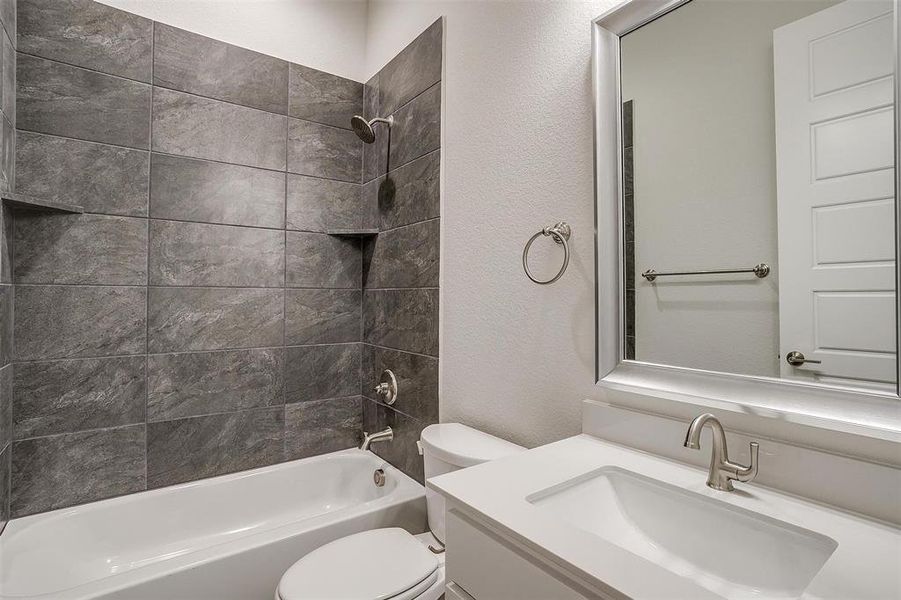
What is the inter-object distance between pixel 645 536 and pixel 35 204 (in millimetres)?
2045

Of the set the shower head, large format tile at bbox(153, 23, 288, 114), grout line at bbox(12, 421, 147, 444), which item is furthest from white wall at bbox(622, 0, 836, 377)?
grout line at bbox(12, 421, 147, 444)

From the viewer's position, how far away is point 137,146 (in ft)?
5.83

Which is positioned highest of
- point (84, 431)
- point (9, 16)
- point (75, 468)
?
point (9, 16)

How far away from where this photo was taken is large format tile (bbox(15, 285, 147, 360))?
5.25 ft

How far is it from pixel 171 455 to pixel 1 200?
1.09 meters

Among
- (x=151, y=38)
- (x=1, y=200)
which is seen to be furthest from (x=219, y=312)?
(x=151, y=38)

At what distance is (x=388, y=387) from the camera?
2.07 m

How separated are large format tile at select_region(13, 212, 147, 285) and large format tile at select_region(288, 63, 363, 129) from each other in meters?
0.90

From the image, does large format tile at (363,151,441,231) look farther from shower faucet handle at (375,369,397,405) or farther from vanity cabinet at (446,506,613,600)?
vanity cabinet at (446,506,613,600)

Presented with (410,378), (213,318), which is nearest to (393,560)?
(410,378)

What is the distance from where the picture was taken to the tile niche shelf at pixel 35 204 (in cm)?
145

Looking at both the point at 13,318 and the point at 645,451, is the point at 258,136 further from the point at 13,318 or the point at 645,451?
the point at 645,451

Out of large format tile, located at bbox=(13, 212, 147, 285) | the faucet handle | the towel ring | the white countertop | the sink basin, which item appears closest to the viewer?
the white countertop

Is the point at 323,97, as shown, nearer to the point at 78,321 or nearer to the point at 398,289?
the point at 398,289
